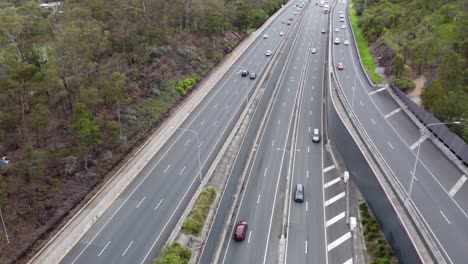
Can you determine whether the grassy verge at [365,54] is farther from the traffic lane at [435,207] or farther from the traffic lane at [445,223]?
the traffic lane at [445,223]

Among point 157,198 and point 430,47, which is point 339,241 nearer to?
point 157,198

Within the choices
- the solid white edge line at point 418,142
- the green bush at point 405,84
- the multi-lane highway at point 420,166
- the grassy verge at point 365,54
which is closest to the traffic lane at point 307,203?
the multi-lane highway at point 420,166

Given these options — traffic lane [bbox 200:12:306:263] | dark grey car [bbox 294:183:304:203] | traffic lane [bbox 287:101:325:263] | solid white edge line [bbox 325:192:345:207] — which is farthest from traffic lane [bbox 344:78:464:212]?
traffic lane [bbox 200:12:306:263]

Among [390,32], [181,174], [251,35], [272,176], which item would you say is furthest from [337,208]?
[251,35]

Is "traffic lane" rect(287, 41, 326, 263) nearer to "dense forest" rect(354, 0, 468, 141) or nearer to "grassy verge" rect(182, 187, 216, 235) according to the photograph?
"grassy verge" rect(182, 187, 216, 235)

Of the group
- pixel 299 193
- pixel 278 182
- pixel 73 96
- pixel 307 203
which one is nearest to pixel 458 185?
pixel 307 203

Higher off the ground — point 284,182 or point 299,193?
point 299,193

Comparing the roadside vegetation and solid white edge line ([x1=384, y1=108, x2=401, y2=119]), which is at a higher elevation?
solid white edge line ([x1=384, y1=108, x2=401, y2=119])
